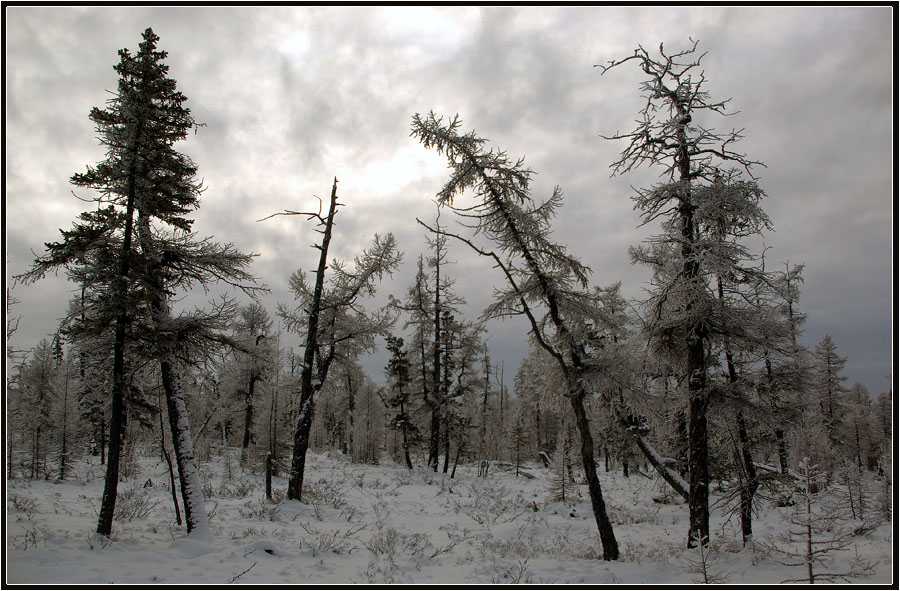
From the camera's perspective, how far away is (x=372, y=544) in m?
9.83

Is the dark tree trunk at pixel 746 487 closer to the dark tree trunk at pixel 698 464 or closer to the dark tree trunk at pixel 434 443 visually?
the dark tree trunk at pixel 698 464

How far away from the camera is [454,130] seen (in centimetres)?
1001

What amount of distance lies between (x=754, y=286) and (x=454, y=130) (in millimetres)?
7827

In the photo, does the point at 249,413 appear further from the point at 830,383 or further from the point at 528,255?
the point at 830,383

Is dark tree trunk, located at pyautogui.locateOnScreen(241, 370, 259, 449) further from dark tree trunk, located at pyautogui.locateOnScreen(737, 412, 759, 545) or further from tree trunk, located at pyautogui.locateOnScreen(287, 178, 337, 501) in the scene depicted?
dark tree trunk, located at pyautogui.locateOnScreen(737, 412, 759, 545)

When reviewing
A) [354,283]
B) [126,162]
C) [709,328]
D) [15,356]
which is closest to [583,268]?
[709,328]

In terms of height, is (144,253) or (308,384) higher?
(144,253)

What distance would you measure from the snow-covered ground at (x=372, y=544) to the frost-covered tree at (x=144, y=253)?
1.46 metres

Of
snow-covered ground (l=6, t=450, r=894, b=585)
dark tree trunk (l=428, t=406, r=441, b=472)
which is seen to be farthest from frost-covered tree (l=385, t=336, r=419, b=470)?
snow-covered ground (l=6, t=450, r=894, b=585)

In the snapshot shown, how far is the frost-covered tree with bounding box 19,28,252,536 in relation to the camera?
30.7ft

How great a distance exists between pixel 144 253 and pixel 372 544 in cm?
897

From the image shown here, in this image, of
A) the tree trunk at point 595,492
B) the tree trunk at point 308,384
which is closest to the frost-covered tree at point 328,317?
the tree trunk at point 308,384

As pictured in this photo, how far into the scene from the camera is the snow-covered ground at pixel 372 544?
780 centimetres

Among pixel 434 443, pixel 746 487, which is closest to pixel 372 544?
pixel 746 487
